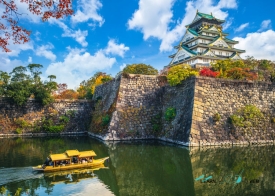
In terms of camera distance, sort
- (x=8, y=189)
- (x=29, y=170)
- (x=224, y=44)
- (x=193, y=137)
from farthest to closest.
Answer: (x=224, y=44)
(x=193, y=137)
(x=29, y=170)
(x=8, y=189)

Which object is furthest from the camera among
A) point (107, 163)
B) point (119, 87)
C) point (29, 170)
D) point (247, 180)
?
point (119, 87)

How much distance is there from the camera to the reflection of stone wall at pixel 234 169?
7.50m

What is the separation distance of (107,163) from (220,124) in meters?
7.54

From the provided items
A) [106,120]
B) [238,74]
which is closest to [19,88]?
[106,120]

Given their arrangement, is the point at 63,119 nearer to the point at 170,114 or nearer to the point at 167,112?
the point at 167,112

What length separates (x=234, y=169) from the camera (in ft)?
31.8

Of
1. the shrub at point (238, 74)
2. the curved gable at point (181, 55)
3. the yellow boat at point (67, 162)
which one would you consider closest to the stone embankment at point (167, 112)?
the shrub at point (238, 74)

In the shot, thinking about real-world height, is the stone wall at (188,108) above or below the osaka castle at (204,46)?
below

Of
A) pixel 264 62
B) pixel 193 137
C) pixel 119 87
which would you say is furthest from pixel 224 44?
pixel 193 137

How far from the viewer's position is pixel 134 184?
8398 millimetres

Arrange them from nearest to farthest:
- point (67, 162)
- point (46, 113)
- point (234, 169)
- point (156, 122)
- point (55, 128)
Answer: point (234, 169) → point (67, 162) → point (156, 122) → point (55, 128) → point (46, 113)

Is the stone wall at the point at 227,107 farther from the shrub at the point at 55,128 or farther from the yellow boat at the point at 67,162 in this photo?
the shrub at the point at 55,128

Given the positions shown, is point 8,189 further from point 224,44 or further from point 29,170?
point 224,44

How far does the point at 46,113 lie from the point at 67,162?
1394cm
